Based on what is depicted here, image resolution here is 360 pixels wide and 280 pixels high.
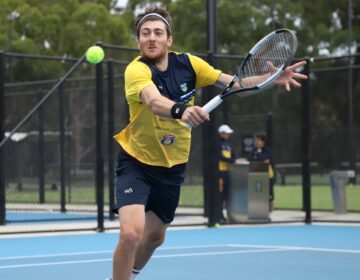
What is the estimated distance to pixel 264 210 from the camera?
14.7 metres

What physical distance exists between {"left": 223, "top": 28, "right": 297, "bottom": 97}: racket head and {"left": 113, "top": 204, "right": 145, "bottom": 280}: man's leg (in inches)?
41.8

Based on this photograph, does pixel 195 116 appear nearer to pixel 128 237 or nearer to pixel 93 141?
pixel 128 237

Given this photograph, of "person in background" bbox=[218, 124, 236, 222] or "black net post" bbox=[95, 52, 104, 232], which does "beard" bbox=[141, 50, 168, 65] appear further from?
"person in background" bbox=[218, 124, 236, 222]

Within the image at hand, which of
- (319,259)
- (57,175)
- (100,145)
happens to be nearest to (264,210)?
(100,145)

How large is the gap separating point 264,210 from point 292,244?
345 centimetres

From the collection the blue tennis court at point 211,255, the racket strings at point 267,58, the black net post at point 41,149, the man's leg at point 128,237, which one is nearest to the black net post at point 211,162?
the blue tennis court at point 211,255

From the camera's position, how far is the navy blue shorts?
19.9 ft

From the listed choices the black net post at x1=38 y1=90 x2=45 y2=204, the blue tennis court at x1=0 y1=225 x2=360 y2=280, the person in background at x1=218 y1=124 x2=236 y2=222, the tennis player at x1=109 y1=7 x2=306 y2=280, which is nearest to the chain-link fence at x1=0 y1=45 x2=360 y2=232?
the black net post at x1=38 y1=90 x2=45 y2=204

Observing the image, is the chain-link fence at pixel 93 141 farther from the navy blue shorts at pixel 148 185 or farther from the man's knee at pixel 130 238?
the man's knee at pixel 130 238

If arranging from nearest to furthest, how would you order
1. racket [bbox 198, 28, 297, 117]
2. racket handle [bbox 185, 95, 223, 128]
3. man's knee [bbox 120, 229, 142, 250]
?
racket handle [bbox 185, 95, 223, 128], man's knee [bbox 120, 229, 142, 250], racket [bbox 198, 28, 297, 117]

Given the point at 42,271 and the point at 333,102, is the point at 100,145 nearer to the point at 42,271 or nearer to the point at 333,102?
the point at 42,271

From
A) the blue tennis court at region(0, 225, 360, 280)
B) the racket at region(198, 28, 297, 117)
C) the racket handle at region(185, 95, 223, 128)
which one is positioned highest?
the racket at region(198, 28, 297, 117)

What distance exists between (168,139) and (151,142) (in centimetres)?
12

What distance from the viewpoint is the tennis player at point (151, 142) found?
5.95 m
